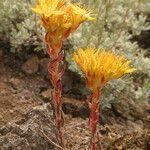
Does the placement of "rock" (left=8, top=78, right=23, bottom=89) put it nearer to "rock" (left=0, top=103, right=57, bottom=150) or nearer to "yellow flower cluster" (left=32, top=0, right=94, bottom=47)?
"rock" (left=0, top=103, right=57, bottom=150)

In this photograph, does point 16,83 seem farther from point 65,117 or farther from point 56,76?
point 56,76

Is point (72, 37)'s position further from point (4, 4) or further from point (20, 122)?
point (20, 122)

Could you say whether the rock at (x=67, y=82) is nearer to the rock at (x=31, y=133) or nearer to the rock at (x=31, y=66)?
the rock at (x=31, y=66)

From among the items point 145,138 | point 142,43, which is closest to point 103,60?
point 145,138

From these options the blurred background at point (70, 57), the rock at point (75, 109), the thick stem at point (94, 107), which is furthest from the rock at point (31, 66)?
the thick stem at point (94, 107)

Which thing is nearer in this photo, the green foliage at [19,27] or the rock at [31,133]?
the rock at [31,133]

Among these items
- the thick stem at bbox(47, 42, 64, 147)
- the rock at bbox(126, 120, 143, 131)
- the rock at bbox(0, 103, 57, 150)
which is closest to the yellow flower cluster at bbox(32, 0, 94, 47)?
the thick stem at bbox(47, 42, 64, 147)
